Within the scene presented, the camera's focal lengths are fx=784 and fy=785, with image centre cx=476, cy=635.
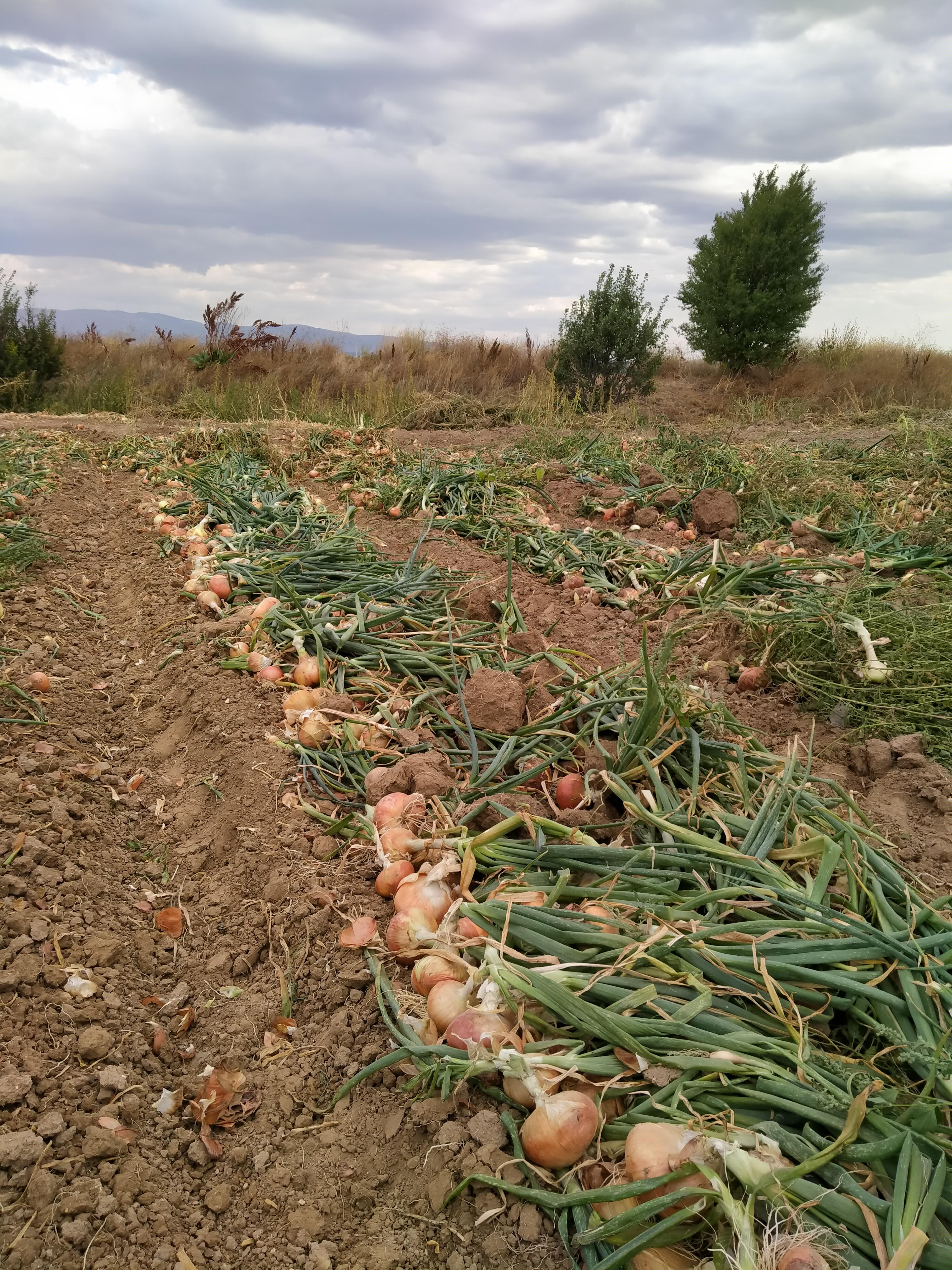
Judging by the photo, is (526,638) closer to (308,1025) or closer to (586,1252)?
(308,1025)

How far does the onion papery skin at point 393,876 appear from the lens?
2162 mm

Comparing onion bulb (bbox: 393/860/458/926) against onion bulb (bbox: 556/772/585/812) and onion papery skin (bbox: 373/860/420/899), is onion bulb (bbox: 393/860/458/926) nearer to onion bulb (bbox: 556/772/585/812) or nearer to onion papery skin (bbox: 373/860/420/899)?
onion papery skin (bbox: 373/860/420/899)

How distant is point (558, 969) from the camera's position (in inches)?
65.6

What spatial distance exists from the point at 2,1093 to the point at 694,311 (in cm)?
1836

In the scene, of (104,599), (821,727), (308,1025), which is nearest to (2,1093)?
(308,1025)

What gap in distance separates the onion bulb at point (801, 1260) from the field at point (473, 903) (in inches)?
1.0

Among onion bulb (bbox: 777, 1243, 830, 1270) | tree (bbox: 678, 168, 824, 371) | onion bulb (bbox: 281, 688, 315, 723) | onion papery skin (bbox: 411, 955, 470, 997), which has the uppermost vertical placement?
tree (bbox: 678, 168, 824, 371)

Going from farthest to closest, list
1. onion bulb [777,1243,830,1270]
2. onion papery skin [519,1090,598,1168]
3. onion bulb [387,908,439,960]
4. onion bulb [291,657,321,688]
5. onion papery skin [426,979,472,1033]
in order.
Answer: onion bulb [291,657,321,688], onion bulb [387,908,439,960], onion papery skin [426,979,472,1033], onion papery skin [519,1090,598,1168], onion bulb [777,1243,830,1270]

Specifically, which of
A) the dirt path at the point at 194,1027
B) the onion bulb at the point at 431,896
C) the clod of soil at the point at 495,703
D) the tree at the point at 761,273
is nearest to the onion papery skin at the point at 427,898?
the onion bulb at the point at 431,896

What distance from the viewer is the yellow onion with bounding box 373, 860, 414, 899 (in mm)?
2162

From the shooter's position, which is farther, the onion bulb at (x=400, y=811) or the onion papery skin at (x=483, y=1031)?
the onion bulb at (x=400, y=811)

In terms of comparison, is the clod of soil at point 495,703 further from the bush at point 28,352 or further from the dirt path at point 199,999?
the bush at point 28,352

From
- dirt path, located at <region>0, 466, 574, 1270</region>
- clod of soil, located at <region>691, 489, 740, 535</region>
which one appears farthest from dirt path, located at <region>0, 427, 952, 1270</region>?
clod of soil, located at <region>691, 489, 740, 535</region>

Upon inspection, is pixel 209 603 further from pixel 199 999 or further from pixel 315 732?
pixel 199 999
